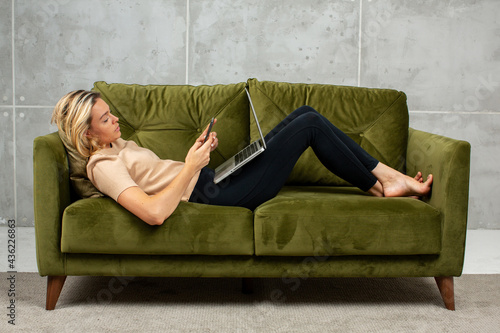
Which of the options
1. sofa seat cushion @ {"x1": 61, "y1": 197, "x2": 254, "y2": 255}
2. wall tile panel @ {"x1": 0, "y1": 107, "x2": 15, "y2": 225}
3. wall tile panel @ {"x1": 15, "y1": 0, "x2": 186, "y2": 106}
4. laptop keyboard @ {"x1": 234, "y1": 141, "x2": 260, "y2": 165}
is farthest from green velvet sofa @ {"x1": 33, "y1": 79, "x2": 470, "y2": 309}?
wall tile panel @ {"x1": 0, "y1": 107, "x2": 15, "y2": 225}

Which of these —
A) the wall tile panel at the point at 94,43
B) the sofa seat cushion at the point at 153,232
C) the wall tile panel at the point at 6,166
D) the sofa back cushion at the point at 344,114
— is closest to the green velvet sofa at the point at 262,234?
the sofa seat cushion at the point at 153,232

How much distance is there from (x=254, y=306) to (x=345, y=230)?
0.49m

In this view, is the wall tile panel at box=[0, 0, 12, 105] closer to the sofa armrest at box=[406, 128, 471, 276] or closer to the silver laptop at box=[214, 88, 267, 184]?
the silver laptop at box=[214, 88, 267, 184]

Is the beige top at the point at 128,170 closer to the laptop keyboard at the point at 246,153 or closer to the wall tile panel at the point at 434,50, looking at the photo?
the laptop keyboard at the point at 246,153

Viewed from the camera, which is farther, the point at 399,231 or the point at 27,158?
the point at 27,158

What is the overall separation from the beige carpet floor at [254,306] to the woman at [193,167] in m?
0.41

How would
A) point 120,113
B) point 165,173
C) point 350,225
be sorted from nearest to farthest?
point 350,225 < point 165,173 < point 120,113

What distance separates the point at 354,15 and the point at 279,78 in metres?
0.64

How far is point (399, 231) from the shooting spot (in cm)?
204

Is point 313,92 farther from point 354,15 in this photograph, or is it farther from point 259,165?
point 354,15

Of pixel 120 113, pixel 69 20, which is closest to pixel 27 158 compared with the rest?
pixel 69 20

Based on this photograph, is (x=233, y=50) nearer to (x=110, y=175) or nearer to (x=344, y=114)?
(x=344, y=114)

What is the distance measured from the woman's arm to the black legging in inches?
A: 7.8

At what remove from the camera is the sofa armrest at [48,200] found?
6.57 feet
